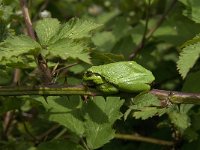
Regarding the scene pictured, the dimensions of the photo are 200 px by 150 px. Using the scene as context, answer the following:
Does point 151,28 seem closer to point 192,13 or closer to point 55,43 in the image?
point 192,13

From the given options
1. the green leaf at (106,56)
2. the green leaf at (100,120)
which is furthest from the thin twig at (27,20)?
the green leaf at (100,120)

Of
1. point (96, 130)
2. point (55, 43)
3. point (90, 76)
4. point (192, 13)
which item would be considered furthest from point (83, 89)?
point (192, 13)

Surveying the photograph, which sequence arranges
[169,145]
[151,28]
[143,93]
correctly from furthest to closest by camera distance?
[151,28], [169,145], [143,93]

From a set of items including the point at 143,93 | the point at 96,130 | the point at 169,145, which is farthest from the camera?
the point at 169,145

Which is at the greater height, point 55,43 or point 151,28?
point 55,43

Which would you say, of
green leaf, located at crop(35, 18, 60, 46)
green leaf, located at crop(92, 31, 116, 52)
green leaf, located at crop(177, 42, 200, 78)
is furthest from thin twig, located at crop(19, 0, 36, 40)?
green leaf, located at crop(92, 31, 116, 52)

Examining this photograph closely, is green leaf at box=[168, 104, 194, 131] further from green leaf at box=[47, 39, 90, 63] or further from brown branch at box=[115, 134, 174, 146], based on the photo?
green leaf at box=[47, 39, 90, 63]

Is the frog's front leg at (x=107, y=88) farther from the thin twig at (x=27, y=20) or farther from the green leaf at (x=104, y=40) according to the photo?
the green leaf at (x=104, y=40)
